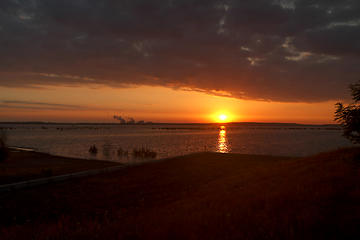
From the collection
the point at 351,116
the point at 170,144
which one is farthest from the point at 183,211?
the point at 170,144

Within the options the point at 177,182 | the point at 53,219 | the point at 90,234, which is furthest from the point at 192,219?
the point at 177,182

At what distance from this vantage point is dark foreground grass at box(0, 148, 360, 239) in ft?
17.5

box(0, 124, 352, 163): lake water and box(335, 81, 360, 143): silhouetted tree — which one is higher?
box(335, 81, 360, 143): silhouetted tree

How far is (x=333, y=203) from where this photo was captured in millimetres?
6586

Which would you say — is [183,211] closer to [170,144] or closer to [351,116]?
[351,116]

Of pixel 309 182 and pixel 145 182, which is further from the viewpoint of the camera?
pixel 145 182

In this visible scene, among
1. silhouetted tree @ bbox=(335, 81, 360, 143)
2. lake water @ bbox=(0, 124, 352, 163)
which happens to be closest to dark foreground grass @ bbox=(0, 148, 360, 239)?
silhouetted tree @ bbox=(335, 81, 360, 143)

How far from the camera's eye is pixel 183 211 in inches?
293

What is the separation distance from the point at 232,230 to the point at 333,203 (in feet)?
11.0

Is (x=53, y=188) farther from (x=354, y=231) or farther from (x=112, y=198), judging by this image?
(x=354, y=231)

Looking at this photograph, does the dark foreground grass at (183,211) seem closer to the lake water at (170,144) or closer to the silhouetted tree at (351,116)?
the silhouetted tree at (351,116)

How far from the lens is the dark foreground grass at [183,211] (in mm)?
5340

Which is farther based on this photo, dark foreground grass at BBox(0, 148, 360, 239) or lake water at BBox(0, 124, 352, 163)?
lake water at BBox(0, 124, 352, 163)

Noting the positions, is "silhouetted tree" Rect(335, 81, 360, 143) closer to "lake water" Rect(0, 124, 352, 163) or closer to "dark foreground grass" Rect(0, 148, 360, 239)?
"dark foreground grass" Rect(0, 148, 360, 239)
